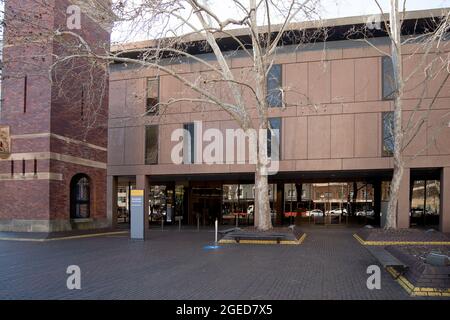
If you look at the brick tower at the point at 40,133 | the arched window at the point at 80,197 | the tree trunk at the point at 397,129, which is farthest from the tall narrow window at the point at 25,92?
the tree trunk at the point at 397,129

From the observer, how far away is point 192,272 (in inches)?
404

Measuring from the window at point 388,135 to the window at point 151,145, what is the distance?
12.8 metres

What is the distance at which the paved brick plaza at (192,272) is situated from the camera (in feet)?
26.5

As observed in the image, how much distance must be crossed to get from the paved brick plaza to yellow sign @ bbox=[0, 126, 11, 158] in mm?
6764

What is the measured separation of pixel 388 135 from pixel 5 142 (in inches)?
750

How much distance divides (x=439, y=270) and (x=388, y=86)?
1717cm

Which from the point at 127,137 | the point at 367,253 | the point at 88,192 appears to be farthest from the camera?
the point at 127,137

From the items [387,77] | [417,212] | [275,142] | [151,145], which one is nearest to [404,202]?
[387,77]

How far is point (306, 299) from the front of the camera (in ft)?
24.8

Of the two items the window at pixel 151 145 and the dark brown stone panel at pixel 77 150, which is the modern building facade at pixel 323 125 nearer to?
the window at pixel 151 145

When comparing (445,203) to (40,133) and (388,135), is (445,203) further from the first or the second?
(40,133)

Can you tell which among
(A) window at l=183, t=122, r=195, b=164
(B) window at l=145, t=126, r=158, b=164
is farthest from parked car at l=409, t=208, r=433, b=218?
(B) window at l=145, t=126, r=158, b=164

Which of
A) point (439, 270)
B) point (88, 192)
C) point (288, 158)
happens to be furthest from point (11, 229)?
point (439, 270)

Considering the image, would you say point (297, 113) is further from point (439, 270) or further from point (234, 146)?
point (439, 270)
